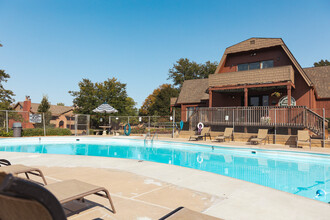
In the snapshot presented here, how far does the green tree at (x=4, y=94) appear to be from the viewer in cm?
3039

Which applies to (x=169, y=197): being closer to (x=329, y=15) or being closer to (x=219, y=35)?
(x=329, y=15)

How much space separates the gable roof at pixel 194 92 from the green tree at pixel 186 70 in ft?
73.7

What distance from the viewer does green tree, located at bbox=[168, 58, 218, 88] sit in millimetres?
46534

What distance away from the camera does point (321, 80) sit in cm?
1811

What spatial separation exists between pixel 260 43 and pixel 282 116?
20.2 ft

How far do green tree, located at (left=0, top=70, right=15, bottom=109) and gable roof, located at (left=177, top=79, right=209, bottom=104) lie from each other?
81.6 ft

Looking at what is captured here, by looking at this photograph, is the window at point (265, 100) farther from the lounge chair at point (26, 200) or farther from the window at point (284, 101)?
the lounge chair at point (26, 200)

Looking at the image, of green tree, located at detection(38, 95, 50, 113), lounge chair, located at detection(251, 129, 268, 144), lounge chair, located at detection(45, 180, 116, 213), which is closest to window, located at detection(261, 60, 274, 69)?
lounge chair, located at detection(251, 129, 268, 144)

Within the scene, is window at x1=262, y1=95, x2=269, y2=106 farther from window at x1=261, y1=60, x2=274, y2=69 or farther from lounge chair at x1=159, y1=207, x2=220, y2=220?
lounge chair at x1=159, y1=207, x2=220, y2=220

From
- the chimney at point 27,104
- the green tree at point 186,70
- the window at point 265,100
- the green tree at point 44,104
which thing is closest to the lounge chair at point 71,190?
the window at point 265,100

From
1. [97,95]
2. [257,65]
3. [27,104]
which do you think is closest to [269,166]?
[257,65]

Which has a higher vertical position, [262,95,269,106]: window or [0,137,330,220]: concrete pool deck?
[262,95,269,106]: window

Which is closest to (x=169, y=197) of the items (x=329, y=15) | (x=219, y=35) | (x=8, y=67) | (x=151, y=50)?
(x=329, y=15)

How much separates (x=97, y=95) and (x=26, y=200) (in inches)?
1164
